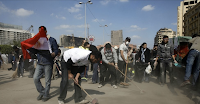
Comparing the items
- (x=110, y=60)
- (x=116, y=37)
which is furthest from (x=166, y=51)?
(x=116, y=37)

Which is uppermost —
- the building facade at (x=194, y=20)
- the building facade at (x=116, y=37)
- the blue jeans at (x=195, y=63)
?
the building facade at (x=194, y=20)

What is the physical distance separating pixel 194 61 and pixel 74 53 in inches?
136

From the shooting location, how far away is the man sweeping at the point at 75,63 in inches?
135

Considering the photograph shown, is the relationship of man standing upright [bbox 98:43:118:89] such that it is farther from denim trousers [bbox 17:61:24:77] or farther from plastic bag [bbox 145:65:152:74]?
denim trousers [bbox 17:61:24:77]

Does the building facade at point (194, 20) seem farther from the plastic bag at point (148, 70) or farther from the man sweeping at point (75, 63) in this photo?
the man sweeping at point (75, 63)

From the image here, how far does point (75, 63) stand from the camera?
363 cm

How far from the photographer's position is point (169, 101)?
3.84 meters

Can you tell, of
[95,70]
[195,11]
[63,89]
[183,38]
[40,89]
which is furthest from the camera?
[195,11]

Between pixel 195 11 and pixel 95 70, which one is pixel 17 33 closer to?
pixel 195 11

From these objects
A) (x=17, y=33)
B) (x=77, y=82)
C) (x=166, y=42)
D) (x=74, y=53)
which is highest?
(x=17, y=33)

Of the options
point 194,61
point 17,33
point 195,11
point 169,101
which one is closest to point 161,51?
point 194,61

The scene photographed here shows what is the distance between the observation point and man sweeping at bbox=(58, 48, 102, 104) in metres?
3.43

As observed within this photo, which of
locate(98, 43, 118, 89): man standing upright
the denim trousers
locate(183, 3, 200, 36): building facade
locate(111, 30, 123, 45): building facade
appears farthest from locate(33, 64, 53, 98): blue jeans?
locate(183, 3, 200, 36): building facade

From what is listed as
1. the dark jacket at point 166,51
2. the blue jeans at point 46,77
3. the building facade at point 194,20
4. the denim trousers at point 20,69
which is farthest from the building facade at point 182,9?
the blue jeans at point 46,77
